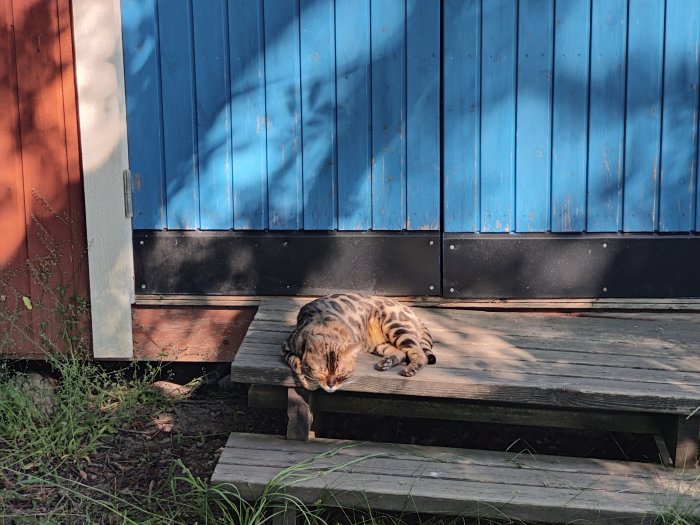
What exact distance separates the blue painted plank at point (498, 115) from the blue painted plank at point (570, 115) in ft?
0.75

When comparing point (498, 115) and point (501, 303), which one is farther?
point (501, 303)

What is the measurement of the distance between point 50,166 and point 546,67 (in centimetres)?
272

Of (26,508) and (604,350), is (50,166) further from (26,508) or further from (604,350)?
(604,350)

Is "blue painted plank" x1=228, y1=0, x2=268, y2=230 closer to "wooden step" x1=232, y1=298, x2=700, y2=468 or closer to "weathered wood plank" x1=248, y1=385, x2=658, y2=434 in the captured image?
"wooden step" x1=232, y1=298, x2=700, y2=468

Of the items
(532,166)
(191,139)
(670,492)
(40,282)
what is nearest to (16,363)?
(40,282)

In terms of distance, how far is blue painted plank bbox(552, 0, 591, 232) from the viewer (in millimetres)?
4543

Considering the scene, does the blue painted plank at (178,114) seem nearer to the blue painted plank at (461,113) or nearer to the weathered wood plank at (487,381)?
the weathered wood plank at (487,381)

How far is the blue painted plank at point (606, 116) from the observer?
4.54 meters

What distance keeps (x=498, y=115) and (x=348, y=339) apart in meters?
1.53

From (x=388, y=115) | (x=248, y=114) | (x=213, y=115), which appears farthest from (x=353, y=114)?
(x=213, y=115)

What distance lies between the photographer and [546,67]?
15.0 ft

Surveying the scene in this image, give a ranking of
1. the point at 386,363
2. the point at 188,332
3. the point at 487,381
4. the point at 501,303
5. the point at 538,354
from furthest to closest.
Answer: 1. the point at 188,332
2. the point at 501,303
3. the point at 538,354
4. the point at 386,363
5. the point at 487,381

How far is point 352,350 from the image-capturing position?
384 centimetres

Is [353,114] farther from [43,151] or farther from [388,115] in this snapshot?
[43,151]
